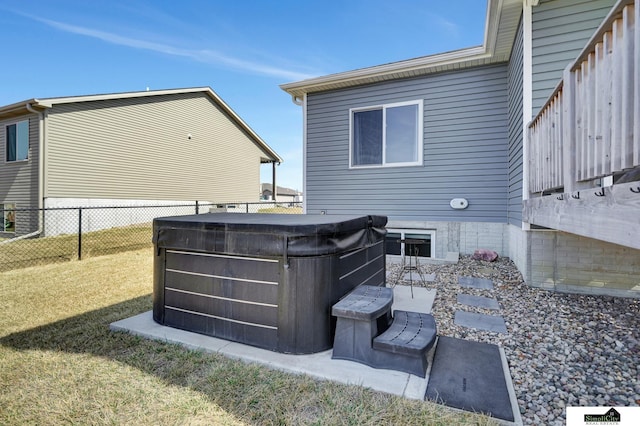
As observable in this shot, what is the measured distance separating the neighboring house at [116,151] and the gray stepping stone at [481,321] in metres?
11.0

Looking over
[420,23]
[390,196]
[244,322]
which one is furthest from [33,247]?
[420,23]

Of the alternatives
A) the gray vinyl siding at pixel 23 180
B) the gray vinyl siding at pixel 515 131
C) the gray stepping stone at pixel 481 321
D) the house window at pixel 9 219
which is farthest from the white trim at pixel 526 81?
the house window at pixel 9 219

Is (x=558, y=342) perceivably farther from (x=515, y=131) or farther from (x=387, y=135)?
(x=387, y=135)

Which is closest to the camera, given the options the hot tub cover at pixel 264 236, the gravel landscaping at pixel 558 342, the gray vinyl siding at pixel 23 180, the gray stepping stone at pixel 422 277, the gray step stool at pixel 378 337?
the gravel landscaping at pixel 558 342

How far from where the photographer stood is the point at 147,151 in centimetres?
1155

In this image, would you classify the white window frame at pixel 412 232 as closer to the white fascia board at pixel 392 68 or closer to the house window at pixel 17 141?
the white fascia board at pixel 392 68

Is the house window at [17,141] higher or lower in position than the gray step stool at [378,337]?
higher

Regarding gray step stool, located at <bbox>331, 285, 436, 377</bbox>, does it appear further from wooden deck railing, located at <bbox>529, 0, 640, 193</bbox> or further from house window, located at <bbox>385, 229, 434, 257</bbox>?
house window, located at <bbox>385, 229, 434, 257</bbox>

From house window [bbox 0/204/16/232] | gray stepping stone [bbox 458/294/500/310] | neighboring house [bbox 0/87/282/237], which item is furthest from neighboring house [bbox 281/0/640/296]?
house window [bbox 0/204/16/232]

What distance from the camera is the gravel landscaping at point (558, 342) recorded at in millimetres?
1746

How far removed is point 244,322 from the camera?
240cm

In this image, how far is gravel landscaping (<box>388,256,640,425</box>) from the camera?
1746 mm

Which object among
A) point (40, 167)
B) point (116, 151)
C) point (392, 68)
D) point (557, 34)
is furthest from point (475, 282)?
point (116, 151)

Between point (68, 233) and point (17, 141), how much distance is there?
3511 millimetres
